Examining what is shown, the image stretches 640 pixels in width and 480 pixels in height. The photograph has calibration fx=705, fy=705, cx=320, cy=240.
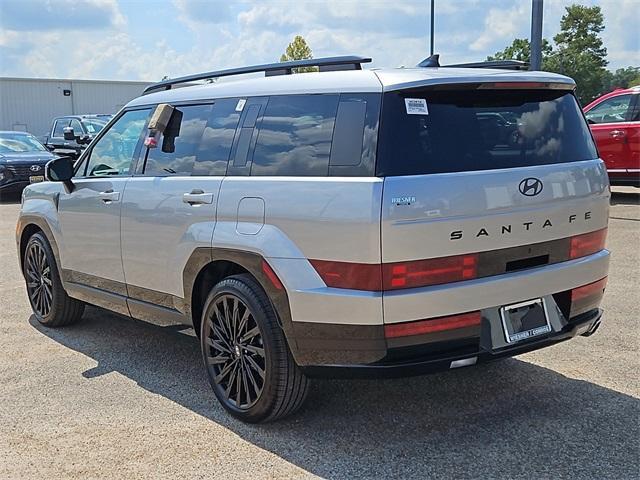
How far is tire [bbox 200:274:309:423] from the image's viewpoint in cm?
370

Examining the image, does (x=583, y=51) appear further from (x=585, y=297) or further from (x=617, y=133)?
(x=585, y=297)

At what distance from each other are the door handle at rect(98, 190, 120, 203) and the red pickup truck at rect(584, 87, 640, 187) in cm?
945

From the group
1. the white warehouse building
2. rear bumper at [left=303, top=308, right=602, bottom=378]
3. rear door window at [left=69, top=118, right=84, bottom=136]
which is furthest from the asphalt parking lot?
the white warehouse building

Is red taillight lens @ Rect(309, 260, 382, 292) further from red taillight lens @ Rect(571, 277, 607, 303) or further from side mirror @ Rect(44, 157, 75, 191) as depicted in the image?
side mirror @ Rect(44, 157, 75, 191)

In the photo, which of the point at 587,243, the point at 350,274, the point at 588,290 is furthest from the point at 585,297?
the point at 350,274

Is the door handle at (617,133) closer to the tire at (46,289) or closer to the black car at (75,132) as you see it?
the tire at (46,289)

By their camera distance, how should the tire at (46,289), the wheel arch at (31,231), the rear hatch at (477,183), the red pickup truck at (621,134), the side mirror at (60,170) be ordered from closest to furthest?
the rear hatch at (477,183) < the side mirror at (60,170) < the wheel arch at (31,231) < the tire at (46,289) < the red pickup truck at (621,134)

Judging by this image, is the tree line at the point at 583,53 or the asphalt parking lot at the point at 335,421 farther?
the tree line at the point at 583,53

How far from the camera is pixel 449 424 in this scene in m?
3.83

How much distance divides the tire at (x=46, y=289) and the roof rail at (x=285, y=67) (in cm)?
176

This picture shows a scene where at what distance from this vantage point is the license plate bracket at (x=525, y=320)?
140 inches

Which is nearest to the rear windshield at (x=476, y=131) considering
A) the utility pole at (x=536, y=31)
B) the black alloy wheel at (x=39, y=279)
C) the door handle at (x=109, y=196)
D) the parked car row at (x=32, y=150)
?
the door handle at (x=109, y=196)

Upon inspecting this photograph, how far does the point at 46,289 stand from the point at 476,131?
405 cm

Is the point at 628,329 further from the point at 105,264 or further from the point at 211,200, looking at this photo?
the point at 105,264
